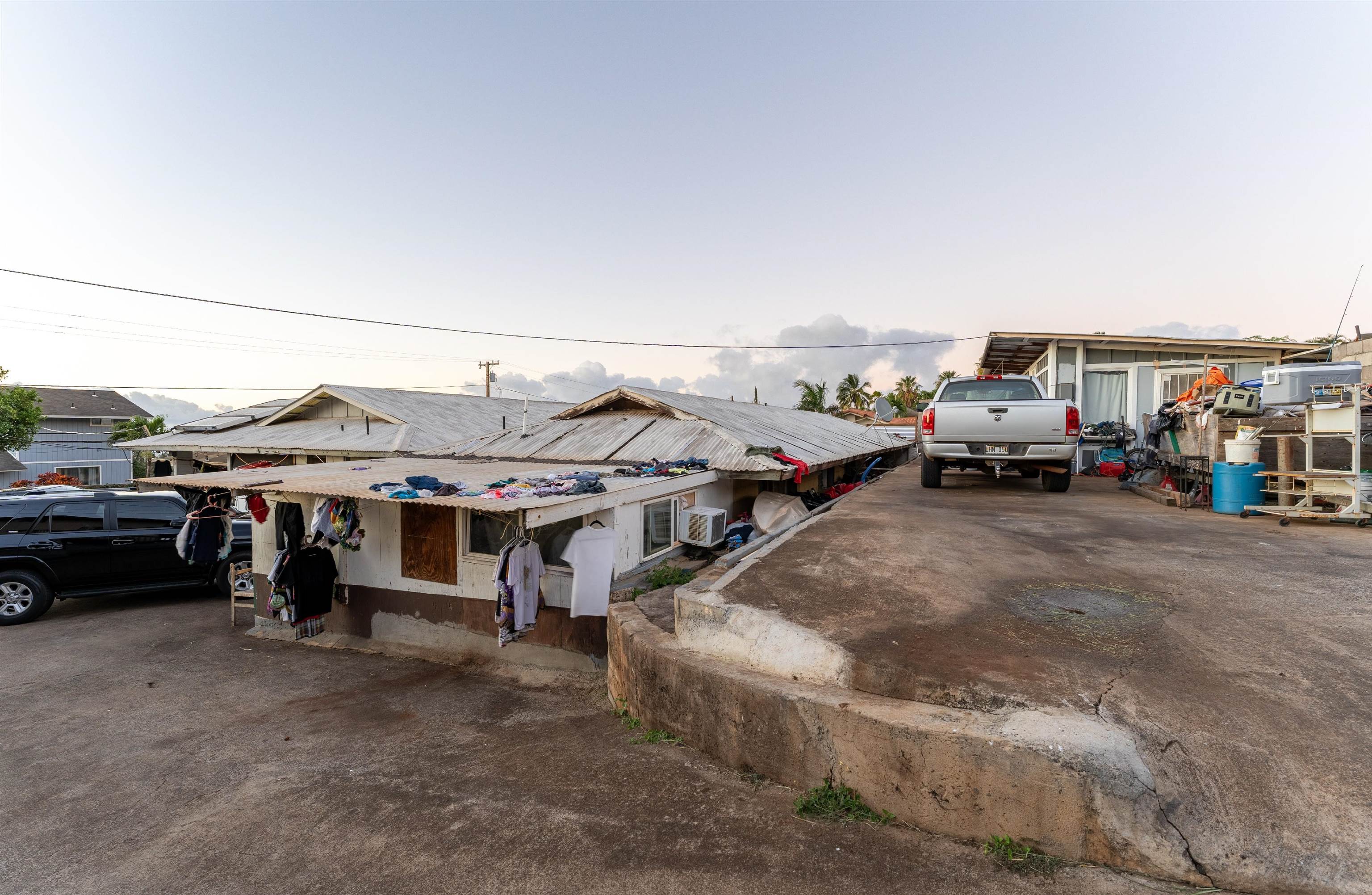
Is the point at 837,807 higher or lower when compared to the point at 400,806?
higher

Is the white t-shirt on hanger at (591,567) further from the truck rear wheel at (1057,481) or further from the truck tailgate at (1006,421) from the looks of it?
the truck rear wheel at (1057,481)

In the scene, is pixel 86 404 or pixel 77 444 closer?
pixel 77 444

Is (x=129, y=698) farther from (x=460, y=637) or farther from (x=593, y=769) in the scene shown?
(x=593, y=769)

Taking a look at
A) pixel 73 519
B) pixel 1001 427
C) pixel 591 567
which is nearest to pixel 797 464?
pixel 1001 427

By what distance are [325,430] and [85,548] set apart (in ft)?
29.9

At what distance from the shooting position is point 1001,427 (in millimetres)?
9070

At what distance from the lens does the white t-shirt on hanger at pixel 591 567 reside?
7039mm

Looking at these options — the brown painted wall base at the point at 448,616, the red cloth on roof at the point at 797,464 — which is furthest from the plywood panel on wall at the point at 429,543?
the red cloth on roof at the point at 797,464

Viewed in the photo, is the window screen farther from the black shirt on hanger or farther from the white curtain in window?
the white curtain in window

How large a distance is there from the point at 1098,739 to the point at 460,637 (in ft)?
24.5

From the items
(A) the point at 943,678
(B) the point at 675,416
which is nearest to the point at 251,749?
(A) the point at 943,678

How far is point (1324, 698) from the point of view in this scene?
302 cm

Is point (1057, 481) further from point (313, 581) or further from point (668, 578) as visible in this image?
point (313, 581)

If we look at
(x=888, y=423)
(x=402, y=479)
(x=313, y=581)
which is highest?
(x=888, y=423)
